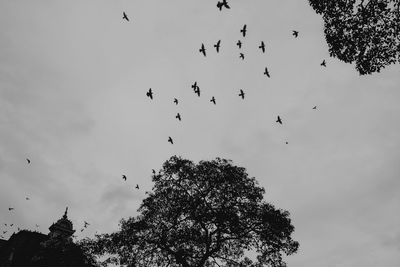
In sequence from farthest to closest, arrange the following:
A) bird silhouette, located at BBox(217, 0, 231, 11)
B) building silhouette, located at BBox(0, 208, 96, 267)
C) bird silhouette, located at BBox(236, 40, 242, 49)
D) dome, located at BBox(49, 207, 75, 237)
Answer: dome, located at BBox(49, 207, 75, 237) < building silhouette, located at BBox(0, 208, 96, 267) < bird silhouette, located at BBox(236, 40, 242, 49) < bird silhouette, located at BBox(217, 0, 231, 11)

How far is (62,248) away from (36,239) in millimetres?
23609

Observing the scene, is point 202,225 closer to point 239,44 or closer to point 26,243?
point 239,44

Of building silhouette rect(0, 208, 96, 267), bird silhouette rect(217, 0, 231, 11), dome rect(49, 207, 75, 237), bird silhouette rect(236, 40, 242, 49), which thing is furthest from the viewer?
dome rect(49, 207, 75, 237)

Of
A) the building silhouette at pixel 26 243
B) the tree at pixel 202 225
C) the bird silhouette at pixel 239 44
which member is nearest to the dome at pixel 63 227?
the building silhouette at pixel 26 243

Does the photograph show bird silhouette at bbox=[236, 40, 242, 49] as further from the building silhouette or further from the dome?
the dome

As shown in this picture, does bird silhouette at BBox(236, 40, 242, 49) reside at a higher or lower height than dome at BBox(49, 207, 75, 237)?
lower

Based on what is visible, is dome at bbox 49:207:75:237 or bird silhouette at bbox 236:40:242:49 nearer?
bird silhouette at bbox 236:40:242:49

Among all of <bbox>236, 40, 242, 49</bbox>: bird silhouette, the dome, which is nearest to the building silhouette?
the dome

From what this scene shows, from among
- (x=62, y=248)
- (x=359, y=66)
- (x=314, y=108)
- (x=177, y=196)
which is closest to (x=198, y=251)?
(x=177, y=196)

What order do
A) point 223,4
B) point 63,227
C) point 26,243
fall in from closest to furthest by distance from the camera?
point 223,4, point 26,243, point 63,227

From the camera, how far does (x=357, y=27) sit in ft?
49.3

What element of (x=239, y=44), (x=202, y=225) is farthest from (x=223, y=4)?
(x=202, y=225)

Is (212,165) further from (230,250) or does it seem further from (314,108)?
(314,108)

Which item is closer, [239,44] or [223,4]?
[223,4]
